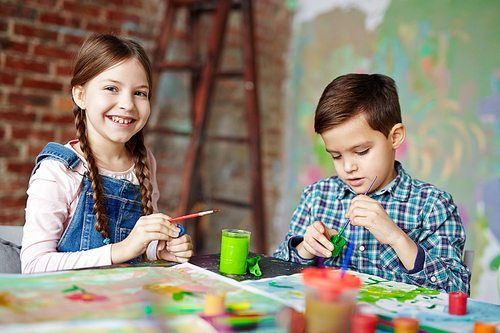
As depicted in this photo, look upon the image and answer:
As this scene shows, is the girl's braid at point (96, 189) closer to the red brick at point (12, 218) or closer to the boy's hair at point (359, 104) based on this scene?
the boy's hair at point (359, 104)

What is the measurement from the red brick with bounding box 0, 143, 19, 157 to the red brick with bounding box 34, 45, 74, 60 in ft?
1.56

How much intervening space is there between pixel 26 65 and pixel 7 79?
0.38ft

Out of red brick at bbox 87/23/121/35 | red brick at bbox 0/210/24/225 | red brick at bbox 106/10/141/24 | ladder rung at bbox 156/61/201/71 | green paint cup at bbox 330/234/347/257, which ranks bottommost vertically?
red brick at bbox 0/210/24/225

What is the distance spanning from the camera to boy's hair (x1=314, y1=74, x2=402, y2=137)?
4.32ft

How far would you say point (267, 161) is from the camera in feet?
11.1

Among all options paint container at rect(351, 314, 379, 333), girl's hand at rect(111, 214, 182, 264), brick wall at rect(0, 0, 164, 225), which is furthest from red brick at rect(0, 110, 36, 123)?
paint container at rect(351, 314, 379, 333)

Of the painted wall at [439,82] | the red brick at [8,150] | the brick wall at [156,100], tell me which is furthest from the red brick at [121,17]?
the painted wall at [439,82]

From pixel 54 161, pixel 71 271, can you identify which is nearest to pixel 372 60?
pixel 54 161

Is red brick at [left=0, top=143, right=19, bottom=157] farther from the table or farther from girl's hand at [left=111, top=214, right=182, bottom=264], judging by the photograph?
the table

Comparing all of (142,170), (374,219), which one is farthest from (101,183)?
(374,219)

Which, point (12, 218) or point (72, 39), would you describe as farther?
point (72, 39)

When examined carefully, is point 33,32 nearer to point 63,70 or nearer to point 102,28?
point 63,70

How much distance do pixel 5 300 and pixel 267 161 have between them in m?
2.75

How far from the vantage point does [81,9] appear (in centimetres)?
232
